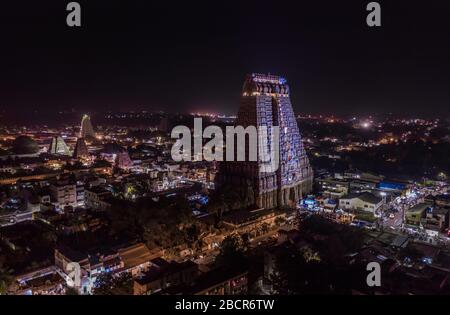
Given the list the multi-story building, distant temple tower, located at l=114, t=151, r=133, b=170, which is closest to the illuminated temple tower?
the multi-story building

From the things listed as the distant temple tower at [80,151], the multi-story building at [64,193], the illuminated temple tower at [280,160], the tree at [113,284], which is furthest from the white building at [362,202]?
the distant temple tower at [80,151]

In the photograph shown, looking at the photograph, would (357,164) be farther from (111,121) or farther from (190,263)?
(111,121)

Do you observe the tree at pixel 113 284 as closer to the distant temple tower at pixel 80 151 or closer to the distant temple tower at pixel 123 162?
the distant temple tower at pixel 123 162

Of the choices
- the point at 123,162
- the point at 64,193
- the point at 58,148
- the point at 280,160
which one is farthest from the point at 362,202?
the point at 58,148

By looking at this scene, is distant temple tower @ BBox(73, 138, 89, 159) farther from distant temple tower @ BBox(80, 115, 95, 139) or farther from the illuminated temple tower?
the illuminated temple tower

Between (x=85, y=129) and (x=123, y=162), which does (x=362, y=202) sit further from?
(x=85, y=129)
